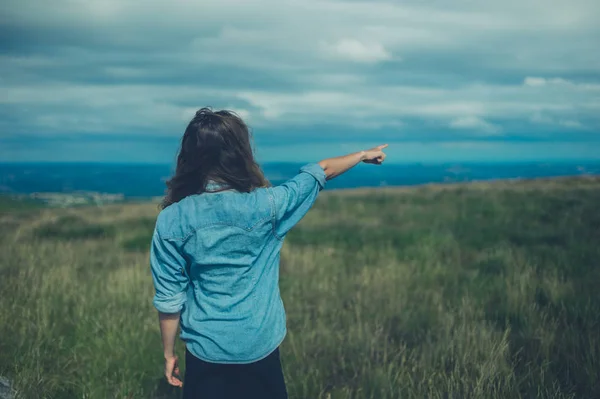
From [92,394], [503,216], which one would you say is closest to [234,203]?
[92,394]

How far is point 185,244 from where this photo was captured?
2.43 meters

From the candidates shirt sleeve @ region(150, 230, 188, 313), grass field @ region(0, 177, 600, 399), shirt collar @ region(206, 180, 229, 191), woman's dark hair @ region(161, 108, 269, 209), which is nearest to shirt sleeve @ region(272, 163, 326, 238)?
woman's dark hair @ region(161, 108, 269, 209)

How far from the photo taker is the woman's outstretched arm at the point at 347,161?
2.62m

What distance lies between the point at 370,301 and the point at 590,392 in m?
2.48

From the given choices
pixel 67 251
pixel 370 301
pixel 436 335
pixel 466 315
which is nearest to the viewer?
pixel 436 335

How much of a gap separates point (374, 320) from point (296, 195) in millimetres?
3206

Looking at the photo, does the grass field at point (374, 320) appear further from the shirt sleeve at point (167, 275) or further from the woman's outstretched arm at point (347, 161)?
the woman's outstretched arm at point (347, 161)

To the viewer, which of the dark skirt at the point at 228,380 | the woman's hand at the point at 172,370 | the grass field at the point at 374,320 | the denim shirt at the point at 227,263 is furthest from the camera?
the grass field at the point at 374,320

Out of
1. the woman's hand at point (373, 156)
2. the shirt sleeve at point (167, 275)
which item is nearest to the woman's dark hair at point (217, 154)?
the shirt sleeve at point (167, 275)

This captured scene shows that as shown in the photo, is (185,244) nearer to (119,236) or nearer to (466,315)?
(466,315)

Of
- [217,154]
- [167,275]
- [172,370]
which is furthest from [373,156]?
[172,370]

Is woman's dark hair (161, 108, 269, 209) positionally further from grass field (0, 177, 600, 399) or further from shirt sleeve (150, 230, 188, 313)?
grass field (0, 177, 600, 399)

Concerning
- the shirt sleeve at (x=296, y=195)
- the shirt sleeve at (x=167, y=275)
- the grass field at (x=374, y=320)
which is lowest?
the grass field at (x=374, y=320)

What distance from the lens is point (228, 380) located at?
2.55m
